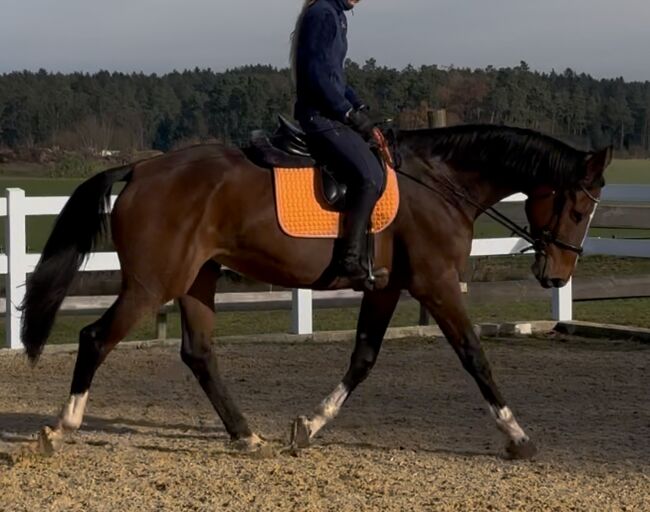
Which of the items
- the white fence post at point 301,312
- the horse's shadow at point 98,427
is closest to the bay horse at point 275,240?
the horse's shadow at point 98,427

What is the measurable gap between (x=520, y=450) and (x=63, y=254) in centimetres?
287

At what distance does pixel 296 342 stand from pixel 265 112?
427 inches

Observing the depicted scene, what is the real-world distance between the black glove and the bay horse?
385 mm

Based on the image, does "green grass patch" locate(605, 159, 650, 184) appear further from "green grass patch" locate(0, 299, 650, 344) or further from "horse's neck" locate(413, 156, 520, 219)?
"horse's neck" locate(413, 156, 520, 219)

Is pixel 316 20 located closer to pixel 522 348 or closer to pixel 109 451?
pixel 109 451

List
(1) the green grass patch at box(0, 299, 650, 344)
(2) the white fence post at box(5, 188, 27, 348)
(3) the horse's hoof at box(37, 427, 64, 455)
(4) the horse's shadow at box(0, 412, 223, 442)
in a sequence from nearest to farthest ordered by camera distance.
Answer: (3) the horse's hoof at box(37, 427, 64, 455)
(4) the horse's shadow at box(0, 412, 223, 442)
(2) the white fence post at box(5, 188, 27, 348)
(1) the green grass patch at box(0, 299, 650, 344)

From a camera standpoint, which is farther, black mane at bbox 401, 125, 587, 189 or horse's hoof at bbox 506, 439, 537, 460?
black mane at bbox 401, 125, 587, 189

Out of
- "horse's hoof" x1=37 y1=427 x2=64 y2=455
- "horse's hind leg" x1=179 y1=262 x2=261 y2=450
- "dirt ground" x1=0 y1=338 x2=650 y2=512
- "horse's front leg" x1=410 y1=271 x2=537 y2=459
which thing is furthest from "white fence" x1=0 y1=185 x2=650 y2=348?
"horse's front leg" x1=410 y1=271 x2=537 y2=459

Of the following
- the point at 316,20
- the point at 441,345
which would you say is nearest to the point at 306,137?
the point at 316,20

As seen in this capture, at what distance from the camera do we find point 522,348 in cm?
1085

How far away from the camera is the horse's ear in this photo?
6438mm

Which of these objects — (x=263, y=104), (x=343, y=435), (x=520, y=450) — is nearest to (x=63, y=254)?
(x=343, y=435)

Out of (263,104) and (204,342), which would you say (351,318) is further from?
(204,342)

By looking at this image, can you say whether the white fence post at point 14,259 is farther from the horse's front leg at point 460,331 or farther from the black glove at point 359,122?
the horse's front leg at point 460,331
